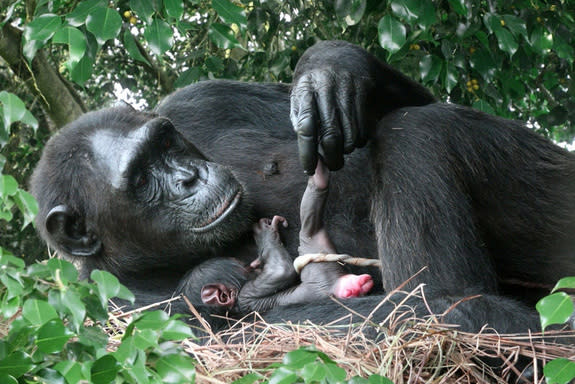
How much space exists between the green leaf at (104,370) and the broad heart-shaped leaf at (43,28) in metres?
1.70

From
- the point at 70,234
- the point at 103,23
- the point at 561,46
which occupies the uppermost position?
the point at 103,23

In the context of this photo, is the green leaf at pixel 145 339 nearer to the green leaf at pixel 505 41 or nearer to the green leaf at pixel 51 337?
the green leaf at pixel 51 337

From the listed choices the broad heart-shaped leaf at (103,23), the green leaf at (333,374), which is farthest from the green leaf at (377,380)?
the broad heart-shaped leaf at (103,23)

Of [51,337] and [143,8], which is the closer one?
[51,337]

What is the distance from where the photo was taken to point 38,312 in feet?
5.29

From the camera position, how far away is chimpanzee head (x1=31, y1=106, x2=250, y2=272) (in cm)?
334

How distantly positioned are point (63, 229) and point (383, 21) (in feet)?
5.29

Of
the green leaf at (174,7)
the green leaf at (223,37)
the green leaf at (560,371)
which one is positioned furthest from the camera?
the green leaf at (223,37)

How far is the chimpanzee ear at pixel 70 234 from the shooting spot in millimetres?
3357

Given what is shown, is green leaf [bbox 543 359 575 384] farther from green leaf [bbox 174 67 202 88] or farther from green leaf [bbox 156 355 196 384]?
green leaf [bbox 174 67 202 88]

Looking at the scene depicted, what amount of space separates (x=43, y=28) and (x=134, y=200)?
83 centimetres

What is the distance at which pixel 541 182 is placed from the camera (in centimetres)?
319

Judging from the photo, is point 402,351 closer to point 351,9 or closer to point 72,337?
point 72,337

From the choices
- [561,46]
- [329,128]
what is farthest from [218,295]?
[561,46]
